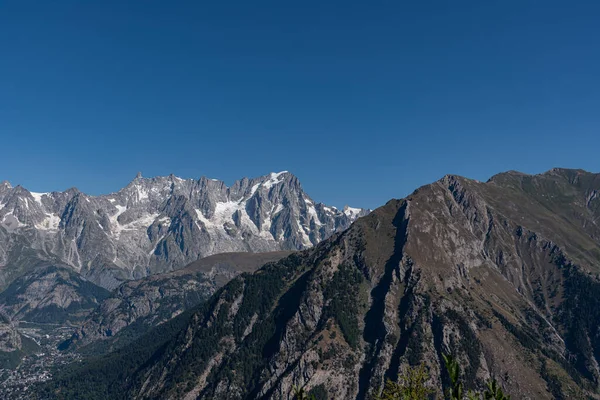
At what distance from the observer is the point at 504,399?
4006 centimetres

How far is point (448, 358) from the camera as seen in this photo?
128 feet

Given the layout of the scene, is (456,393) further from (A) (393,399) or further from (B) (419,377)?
(A) (393,399)

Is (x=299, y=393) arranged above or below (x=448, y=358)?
below

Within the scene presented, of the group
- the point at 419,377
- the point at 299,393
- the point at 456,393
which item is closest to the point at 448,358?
the point at 456,393

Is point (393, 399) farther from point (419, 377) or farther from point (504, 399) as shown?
point (504, 399)

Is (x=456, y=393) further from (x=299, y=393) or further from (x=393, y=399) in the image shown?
(x=393, y=399)

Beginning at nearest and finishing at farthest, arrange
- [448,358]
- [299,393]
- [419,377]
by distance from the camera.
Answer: [448,358], [299,393], [419,377]

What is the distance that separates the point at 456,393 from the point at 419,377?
1651 centimetres

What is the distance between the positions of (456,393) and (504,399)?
12.4 ft

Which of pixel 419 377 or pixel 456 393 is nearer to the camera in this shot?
pixel 456 393

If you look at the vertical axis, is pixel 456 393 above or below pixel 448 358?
below

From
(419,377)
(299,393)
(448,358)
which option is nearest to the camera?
(448,358)

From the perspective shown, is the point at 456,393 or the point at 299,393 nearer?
the point at 456,393

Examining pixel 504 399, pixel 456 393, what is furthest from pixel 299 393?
pixel 504 399
